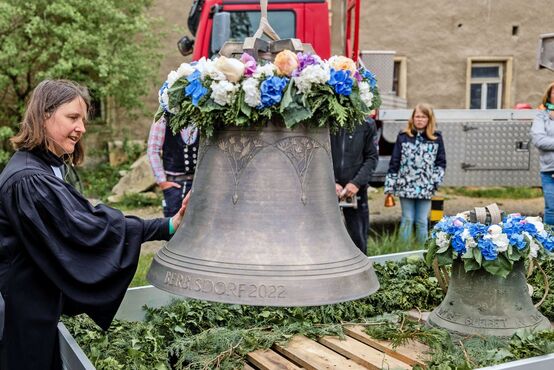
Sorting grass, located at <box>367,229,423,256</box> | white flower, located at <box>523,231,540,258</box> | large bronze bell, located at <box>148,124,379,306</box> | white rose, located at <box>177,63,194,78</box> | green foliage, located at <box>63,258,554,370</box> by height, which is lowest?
grass, located at <box>367,229,423,256</box>

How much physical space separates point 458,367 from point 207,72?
164 cm

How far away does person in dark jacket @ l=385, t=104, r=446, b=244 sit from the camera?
21.0ft

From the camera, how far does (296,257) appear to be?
83.7 inches

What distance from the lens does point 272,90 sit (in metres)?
2.04

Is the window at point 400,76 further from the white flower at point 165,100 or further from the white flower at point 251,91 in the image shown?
the white flower at point 251,91

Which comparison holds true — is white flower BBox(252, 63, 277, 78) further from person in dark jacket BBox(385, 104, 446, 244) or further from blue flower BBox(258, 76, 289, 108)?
person in dark jacket BBox(385, 104, 446, 244)

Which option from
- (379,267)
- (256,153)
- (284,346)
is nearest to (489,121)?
(379,267)

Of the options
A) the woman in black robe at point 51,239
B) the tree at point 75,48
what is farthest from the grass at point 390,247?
the tree at point 75,48

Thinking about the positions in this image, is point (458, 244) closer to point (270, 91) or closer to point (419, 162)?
point (270, 91)

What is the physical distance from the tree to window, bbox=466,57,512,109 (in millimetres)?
6892

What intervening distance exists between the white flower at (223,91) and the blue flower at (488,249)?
180cm

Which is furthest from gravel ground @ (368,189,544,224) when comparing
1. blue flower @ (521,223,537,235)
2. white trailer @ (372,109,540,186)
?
blue flower @ (521,223,537,235)

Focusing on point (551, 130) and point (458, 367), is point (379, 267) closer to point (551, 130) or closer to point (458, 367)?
point (458, 367)

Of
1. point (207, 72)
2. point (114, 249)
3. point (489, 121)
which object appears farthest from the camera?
point (489, 121)
